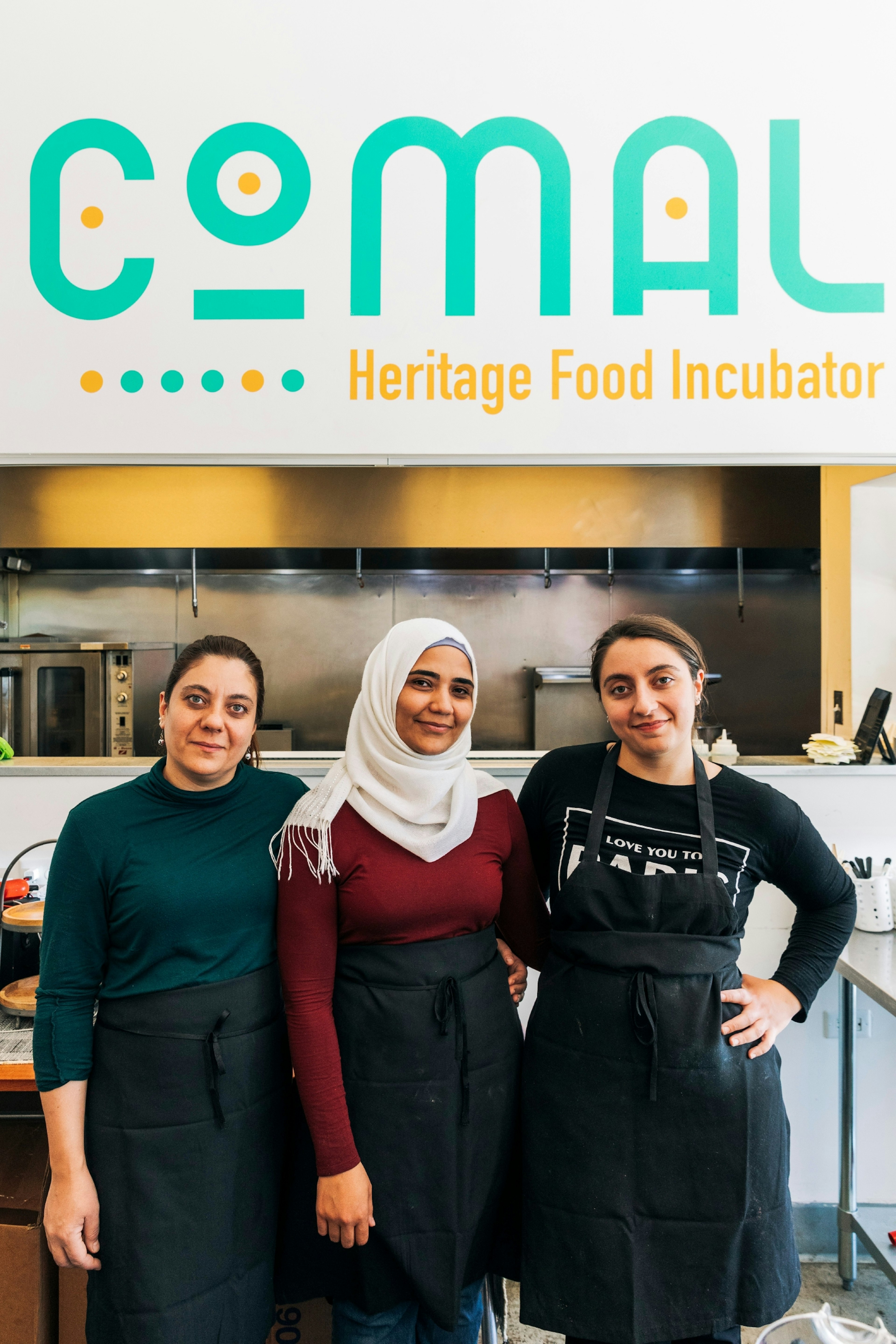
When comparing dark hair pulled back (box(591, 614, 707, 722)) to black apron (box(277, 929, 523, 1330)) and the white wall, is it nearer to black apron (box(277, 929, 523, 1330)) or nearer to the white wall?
black apron (box(277, 929, 523, 1330))

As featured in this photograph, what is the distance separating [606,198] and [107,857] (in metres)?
1.90

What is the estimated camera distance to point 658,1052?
1.26 meters

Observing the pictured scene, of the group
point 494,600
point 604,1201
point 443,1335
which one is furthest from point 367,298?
point 494,600

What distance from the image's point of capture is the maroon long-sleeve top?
48.3 inches

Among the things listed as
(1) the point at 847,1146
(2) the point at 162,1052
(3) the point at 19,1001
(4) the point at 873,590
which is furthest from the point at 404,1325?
(4) the point at 873,590

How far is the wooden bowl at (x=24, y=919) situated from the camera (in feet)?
5.96

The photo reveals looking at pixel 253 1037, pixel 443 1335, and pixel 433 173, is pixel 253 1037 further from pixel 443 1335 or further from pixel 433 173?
pixel 433 173

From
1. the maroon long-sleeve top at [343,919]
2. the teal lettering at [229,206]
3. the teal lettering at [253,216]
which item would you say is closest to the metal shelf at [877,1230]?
the maroon long-sleeve top at [343,919]

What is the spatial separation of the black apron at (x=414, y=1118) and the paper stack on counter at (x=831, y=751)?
1.63 m

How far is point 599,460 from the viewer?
2070 mm

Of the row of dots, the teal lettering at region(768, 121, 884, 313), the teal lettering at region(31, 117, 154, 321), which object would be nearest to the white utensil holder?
the teal lettering at region(768, 121, 884, 313)

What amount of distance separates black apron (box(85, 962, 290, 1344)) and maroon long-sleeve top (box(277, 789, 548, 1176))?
4.3 inches

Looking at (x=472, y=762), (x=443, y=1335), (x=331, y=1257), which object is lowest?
(x=443, y=1335)

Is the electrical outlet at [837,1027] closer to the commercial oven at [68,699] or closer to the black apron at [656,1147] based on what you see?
the black apron at [656,1147]
